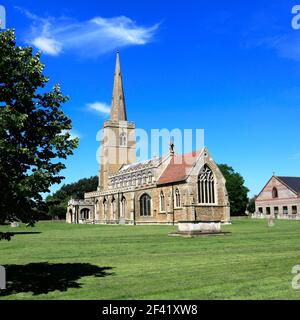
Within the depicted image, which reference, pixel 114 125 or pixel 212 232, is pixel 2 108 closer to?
pixel 212 232

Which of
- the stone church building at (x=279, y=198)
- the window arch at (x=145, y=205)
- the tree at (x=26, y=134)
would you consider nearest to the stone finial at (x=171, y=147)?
the window arch at (x=145, y=205)

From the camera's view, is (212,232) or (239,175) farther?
(239,175)

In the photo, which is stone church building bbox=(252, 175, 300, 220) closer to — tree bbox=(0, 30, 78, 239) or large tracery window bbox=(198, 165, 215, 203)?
large tracery window bbox=(198, 165, 215, 203)

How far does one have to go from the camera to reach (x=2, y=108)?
31.4 ft

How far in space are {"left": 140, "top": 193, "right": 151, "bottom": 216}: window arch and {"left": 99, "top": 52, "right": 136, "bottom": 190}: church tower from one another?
27.8 m

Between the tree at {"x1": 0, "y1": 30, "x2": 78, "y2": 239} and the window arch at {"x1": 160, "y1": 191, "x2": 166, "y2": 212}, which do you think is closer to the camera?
the tree at {"x1": 0, "y1": 30, "x2": 78, "y2": 239}

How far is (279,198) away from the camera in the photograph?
243 feet

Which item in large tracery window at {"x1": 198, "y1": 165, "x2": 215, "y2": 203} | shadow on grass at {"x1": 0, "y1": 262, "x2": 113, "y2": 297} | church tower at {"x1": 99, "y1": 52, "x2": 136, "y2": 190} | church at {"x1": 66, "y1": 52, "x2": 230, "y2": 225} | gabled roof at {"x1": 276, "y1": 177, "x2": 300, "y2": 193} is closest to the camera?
shadow on grass at {"x1": 0, "y1": 262, "x2": 113, "y2": 297}

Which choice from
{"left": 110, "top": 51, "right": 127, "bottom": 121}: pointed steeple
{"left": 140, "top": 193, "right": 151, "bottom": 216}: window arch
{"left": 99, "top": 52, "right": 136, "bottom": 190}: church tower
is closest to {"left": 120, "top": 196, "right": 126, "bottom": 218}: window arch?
{"left": 140, "top": 193, "right": 151, "bottom": 216}: window arch

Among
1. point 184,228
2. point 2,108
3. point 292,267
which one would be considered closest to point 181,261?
point 292,267

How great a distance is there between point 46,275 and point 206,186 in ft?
129

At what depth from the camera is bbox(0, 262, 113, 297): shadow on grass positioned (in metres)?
10.1

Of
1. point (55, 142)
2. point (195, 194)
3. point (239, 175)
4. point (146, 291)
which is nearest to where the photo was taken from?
point (146, 291)

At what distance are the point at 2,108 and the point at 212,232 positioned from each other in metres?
19.4
